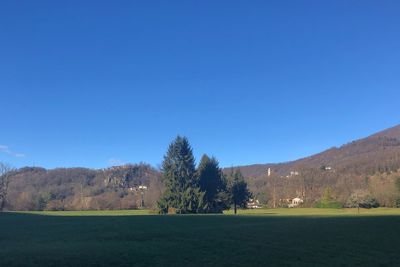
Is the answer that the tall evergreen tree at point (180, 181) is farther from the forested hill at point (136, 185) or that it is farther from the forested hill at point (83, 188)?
the forested hill at point (136, 185)

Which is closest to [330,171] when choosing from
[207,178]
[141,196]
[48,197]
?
[141,196]

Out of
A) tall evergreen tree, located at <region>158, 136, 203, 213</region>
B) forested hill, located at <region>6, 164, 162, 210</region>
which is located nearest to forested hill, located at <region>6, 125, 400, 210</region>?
forested hill, located at <region>6, 164, 162, 210</region>

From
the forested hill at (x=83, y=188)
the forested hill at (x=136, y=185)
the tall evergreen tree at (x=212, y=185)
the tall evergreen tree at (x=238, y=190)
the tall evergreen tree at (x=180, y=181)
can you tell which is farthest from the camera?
the forested hill at (x=136, y=185)

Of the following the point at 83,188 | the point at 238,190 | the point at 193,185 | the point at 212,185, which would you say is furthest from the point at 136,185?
the point at 193,185

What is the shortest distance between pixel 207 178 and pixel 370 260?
68165 millimetres

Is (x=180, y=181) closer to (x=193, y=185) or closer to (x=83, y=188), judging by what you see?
(x=193, y=185)

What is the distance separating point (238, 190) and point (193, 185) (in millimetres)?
13262

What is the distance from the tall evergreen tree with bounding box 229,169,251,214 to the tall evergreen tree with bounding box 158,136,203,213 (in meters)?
10.4

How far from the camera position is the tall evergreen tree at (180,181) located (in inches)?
3184

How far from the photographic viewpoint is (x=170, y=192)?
81875 millimetres

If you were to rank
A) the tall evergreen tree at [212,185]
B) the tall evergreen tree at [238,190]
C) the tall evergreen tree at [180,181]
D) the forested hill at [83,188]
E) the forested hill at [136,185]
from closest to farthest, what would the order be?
1. the tall evergreen tree at [180,181]
2. the tall evergreen tree at [212,185]
3. the tall evergreen tree at [238,190]
4. the forested hill at [83,188]
5. the forested hill at [136,185]

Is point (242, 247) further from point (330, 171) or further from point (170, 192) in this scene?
point (330, 171)

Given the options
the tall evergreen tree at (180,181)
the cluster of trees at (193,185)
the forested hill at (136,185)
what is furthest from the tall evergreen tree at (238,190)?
the forested hill at (136,185)

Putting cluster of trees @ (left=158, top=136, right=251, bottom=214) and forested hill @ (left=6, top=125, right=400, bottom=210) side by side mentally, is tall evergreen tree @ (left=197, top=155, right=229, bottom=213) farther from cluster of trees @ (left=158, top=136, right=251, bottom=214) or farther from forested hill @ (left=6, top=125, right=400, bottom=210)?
forested hill @ (left=6, top=125, right=400, bottom=210)
